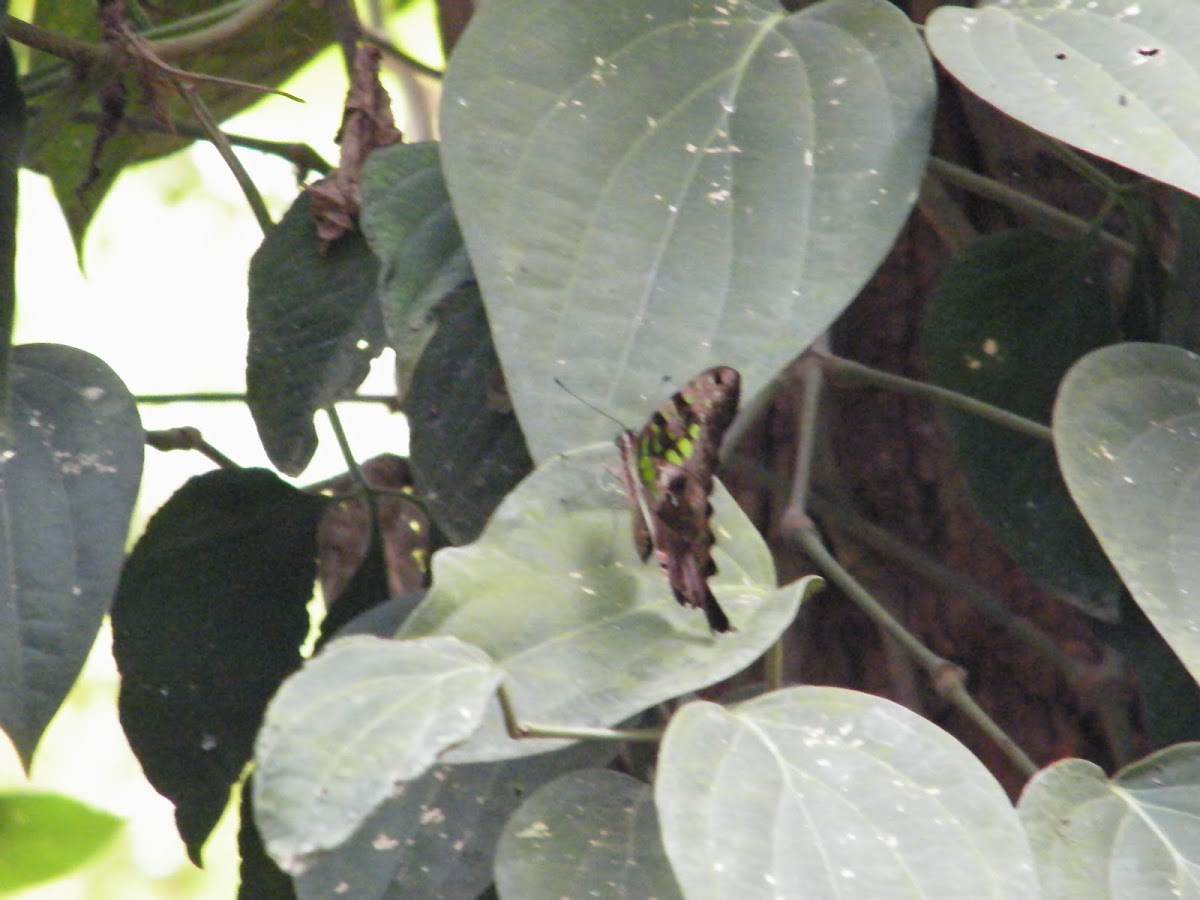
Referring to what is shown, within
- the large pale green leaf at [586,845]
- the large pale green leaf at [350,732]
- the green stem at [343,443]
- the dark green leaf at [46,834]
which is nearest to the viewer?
the large pale green leaf at [350,732]

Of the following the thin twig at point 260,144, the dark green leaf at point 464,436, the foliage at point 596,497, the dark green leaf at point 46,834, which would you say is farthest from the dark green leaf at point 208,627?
the dark green leaf at point 46,834

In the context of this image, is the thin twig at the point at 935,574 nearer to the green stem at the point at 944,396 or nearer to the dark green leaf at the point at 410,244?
the green stem at the point at 944,396

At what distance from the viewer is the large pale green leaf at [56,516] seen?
0.50m

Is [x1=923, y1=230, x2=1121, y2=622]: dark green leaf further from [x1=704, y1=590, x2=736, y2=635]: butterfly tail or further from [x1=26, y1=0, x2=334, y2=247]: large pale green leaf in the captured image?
[x1=26, y1=0, x2=334, y2=247]: large pale green leaf

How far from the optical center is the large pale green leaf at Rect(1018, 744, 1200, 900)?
44 cm

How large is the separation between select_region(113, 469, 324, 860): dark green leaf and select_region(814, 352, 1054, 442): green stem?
30 cm

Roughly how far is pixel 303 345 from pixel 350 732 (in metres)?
0.34

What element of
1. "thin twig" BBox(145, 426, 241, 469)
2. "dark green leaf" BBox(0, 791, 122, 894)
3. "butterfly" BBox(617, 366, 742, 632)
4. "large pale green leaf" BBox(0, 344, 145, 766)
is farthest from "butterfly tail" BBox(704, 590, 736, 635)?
"dark green leaf" BBox(0, 791, 122, 894)

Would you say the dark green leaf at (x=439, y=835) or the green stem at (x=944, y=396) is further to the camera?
the green stem at (x=944, y=396)

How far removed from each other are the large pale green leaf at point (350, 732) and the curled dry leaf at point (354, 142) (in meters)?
0.32

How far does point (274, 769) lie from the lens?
0.32 metres

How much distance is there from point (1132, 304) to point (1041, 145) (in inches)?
9.4

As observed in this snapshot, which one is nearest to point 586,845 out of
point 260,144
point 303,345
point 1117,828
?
point 1117,828

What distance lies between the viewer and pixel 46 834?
1314 mm
